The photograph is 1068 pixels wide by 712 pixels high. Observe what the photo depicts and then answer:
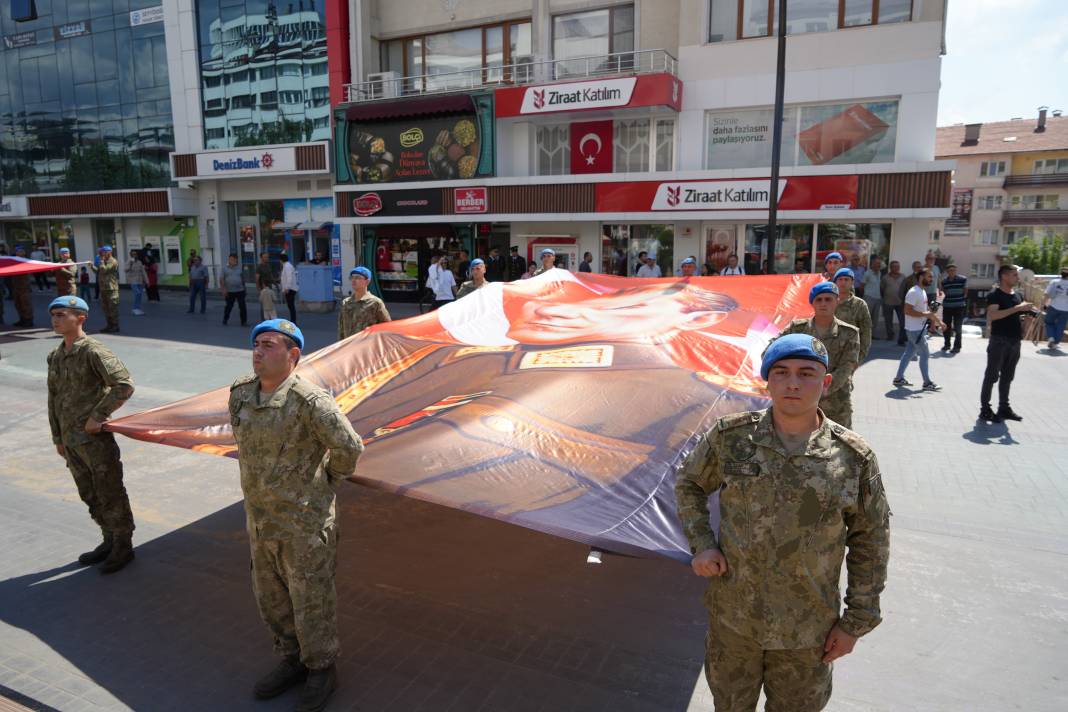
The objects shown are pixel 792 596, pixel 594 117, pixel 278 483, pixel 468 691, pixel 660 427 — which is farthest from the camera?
pixel 594 117

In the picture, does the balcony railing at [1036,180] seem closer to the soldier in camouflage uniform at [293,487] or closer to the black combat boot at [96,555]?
the soldier in camouflage uniform at [293,487]

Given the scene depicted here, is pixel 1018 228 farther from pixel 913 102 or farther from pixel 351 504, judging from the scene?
pixel 351 504

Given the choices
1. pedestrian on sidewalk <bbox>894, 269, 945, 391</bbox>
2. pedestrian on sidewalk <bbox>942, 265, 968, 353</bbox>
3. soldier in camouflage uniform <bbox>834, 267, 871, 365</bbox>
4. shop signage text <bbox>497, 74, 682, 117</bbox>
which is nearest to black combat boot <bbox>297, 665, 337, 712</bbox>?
soldier in camouflage uniform <bbox>834, 267, 871, 365</bbox>

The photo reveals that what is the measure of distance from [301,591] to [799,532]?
248cm

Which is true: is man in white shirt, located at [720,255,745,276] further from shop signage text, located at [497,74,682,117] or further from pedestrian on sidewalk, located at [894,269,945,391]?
pedestrian on sidewalk, located at [894,269,945,391]

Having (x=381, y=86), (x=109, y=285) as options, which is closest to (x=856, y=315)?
(x=109, y=285)

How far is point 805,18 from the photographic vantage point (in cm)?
1806

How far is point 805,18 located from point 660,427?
1760 cm

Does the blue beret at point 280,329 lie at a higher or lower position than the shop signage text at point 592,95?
lower

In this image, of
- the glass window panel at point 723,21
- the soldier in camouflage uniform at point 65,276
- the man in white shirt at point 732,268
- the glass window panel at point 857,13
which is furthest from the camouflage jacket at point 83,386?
the glass window panel at point 857,13

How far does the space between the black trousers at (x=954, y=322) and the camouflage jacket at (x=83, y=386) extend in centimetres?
1421

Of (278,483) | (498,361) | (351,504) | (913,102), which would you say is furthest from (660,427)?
(913,102)

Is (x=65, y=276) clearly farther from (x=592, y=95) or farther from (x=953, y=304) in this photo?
(x=953, y=304)

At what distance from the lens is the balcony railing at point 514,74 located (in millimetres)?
20031
